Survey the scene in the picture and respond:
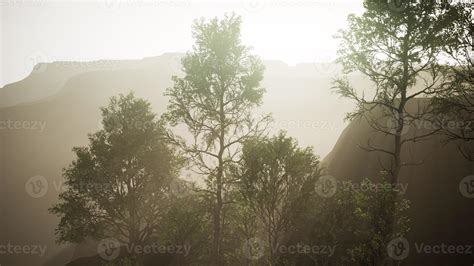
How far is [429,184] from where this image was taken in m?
25.5

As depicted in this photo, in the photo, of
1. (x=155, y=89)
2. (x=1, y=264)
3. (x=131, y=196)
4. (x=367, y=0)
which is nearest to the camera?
(x=367, y=0)

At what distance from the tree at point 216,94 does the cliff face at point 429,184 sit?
9.18 metres

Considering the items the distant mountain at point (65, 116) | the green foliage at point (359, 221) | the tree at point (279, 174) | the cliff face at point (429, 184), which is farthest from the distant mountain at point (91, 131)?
the green foliage at point (359, 221)

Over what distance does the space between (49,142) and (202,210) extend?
10386 cm

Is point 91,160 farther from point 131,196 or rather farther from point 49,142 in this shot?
point 49,142

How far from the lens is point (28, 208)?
81688 mm

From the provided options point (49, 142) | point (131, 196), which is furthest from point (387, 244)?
point (49, 142)

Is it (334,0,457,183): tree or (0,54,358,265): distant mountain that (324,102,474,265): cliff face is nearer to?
(334,0,457,183): tree

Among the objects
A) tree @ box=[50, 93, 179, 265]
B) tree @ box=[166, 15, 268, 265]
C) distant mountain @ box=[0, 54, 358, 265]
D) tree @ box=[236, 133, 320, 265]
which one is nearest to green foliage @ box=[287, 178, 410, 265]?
tree @ box=[236, 133, 320, 265]

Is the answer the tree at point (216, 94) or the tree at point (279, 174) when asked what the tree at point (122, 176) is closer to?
the tree at point (216, 94)

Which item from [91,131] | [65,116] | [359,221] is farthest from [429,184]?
[65,116]

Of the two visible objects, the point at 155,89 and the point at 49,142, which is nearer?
the point at 49,142

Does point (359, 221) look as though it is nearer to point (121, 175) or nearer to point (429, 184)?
point (429, 184)

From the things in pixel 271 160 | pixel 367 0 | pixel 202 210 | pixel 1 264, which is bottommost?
pixel 1 264
